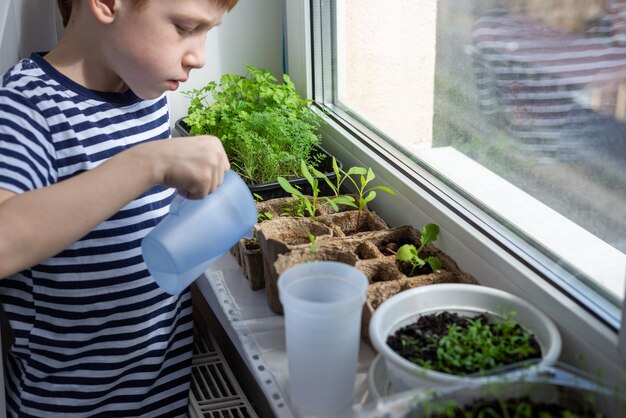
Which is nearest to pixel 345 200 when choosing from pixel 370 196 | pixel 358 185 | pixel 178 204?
pixel 370 196

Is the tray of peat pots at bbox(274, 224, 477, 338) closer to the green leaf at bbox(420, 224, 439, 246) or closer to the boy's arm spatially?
the green leaf at bbox(420, 224, 439, 246)

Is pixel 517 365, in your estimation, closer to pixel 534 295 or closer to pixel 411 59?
pixel 534 295

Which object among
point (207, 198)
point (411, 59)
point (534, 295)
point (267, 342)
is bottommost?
point (267, 342)

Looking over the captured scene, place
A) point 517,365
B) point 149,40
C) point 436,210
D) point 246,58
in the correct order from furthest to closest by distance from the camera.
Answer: point 246,58
point 436,210
point 149,40
point 517,365

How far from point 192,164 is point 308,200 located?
364mm

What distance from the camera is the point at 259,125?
1369 mm

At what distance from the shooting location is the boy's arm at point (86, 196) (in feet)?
2.80

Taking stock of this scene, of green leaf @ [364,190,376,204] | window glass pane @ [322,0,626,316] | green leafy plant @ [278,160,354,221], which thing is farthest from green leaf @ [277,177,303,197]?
window glass pane @ [322,0,626,316]

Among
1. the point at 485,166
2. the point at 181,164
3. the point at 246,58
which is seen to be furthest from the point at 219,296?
the point at 246,58

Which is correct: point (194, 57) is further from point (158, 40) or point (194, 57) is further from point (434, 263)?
point (434, 263)

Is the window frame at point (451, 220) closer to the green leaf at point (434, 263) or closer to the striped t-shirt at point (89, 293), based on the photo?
the green leaf at point (434, 263)

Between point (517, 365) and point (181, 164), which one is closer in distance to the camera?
point (517, 365)

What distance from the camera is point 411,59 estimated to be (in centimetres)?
135

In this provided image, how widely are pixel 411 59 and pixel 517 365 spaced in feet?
2.49
